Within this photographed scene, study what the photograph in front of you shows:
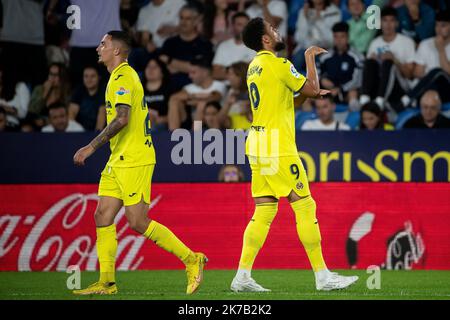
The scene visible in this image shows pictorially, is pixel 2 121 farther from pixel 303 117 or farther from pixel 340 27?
pixel 340 27

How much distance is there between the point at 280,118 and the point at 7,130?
258 inches

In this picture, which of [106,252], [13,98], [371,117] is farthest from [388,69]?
[106,252]

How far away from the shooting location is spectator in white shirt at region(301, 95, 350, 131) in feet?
44.8

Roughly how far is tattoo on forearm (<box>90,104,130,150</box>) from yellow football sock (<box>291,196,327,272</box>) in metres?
1.62

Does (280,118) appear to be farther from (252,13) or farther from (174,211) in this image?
(252,13)

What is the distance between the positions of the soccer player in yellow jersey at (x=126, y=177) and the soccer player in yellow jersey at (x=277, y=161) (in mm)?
661

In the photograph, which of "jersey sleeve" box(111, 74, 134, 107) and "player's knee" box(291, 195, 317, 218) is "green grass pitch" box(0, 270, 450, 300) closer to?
"player's knee" box(291, 195, 317, 218)

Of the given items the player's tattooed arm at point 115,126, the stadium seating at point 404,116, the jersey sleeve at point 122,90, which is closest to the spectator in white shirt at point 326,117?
the stadium seating at point 404,116

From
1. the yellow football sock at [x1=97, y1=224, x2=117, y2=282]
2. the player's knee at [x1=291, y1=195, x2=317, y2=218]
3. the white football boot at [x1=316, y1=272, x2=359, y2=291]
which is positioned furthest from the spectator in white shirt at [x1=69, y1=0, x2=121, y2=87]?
the white football boot at [x1=316, y1=272, x2=359, y2=291]

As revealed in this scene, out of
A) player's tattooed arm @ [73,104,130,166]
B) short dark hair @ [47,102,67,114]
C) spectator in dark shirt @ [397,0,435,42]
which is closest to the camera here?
player's tattooed arm @ [73,104,130,166]

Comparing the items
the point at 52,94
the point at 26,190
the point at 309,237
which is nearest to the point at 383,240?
the point at 309,237

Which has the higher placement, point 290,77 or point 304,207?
point 290,77

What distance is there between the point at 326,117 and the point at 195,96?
194cm

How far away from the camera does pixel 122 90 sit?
8.62 metres
